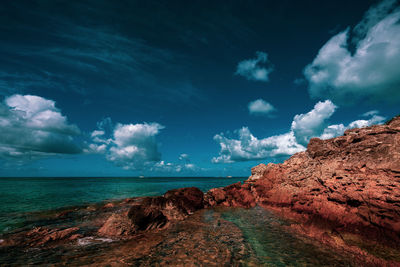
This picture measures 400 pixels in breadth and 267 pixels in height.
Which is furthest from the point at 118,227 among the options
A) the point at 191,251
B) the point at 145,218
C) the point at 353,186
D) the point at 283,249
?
the point at 353,186

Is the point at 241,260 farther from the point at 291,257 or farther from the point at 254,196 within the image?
the point at 254,196

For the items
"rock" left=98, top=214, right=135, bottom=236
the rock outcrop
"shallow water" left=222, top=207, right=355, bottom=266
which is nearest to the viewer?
"shallow water" left=222, top=207, right=355, bottom=266

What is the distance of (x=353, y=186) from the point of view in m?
10.4

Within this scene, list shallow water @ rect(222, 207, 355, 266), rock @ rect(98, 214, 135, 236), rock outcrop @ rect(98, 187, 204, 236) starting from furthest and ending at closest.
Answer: rock outcrop @ rect(98, 187, 204, 236) < rock @ rect(98, 214, 135, 236) < shallow water @ rect(222, 207, 355, 266)

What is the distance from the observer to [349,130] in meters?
16.3

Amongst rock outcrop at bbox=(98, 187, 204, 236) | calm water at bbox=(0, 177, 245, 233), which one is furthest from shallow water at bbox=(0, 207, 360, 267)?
calm water at bbox=(0, 177, 245, 233)

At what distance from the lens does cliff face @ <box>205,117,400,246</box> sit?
28.5ft

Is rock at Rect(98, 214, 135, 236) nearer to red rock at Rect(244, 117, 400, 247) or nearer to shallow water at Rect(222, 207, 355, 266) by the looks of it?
shallow water at Rect(222, 207, 355, 266)

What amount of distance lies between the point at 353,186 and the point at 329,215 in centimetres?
243

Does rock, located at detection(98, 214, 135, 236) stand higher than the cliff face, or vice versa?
the cliff face

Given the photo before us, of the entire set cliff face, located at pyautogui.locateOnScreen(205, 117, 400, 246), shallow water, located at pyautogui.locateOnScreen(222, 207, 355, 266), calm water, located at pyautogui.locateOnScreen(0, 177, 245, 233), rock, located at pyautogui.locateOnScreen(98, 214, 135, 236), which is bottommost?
calm water, located at pyautogui.locateOnScreen(0, 177, 245, 233)

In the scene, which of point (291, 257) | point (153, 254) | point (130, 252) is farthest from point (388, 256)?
point (130, 252)

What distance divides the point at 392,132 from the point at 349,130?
17.1 feet

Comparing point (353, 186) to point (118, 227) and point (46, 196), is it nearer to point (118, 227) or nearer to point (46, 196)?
point (118, 227)
